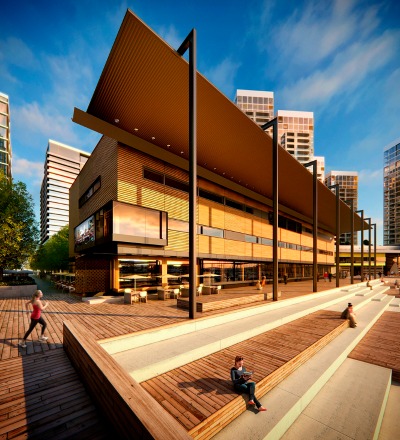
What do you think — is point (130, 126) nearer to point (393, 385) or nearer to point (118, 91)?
point (118, 91)

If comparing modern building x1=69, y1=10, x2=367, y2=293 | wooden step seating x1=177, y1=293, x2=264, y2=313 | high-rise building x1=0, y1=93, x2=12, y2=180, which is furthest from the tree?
high-rise building x1=0, y1=93, x2=12, y2=180

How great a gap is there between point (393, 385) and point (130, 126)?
54.8 feet

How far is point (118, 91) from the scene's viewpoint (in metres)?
10.9

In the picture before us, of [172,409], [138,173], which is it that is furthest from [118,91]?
[172,409]

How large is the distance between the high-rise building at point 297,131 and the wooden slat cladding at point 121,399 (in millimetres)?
99609

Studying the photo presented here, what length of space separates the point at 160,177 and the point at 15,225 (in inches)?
491

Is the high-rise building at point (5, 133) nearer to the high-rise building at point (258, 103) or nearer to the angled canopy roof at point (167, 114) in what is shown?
the angled canopy roof at point (167, 114)

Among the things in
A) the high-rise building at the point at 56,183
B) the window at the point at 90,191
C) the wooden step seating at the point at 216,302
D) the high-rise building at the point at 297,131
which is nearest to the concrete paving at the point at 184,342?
the wooden step seating at the point at 216,302

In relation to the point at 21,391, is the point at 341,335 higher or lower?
lower

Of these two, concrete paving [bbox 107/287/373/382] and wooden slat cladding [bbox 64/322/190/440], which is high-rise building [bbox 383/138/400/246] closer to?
concrete paving [bbox 107/287/373/382]

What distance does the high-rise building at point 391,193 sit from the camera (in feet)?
380

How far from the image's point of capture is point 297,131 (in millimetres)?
91875

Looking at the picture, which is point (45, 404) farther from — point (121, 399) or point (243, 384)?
point (243, 384)

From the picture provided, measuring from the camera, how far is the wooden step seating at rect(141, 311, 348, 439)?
4.20 m
